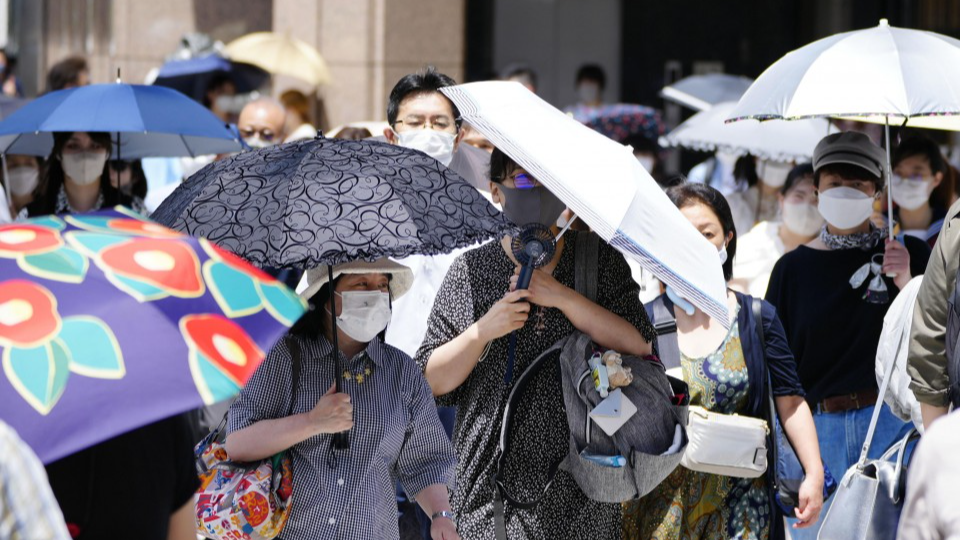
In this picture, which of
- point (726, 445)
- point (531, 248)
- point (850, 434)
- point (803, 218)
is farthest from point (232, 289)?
point (803, 218)

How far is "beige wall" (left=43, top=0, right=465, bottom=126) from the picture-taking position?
1233cm

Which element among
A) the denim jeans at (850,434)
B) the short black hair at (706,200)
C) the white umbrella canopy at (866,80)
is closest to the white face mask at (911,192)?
the white umbrella canopy at (866,80)

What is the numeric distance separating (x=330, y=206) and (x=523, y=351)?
3.03ft

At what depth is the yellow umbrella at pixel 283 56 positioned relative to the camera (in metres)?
11.9

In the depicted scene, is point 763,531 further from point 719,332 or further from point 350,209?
point 350,209

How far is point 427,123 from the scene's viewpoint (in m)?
6.31

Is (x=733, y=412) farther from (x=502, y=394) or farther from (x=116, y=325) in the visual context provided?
(x=116, y=325)

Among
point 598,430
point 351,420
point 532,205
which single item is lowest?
point 598,430

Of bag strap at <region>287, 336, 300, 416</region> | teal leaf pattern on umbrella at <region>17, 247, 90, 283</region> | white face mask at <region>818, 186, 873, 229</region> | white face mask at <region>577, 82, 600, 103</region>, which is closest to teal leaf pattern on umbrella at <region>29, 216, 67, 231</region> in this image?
teal leaf pattern on umbrella at <region>17, 247, 90, 283</region>

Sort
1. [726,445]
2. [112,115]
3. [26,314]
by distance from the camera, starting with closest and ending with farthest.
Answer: [26,314]
[726,445]
[112,115]

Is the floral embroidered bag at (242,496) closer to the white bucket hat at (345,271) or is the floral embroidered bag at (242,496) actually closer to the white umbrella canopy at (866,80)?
the white bucket hat at (345,271)

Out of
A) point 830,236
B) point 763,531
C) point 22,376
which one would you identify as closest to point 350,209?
point 22,376

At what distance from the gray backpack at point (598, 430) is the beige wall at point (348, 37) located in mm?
7923

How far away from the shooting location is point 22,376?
2.65 metres
